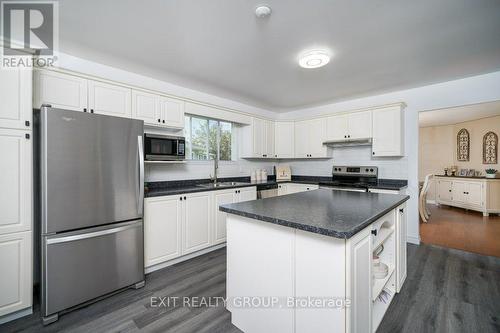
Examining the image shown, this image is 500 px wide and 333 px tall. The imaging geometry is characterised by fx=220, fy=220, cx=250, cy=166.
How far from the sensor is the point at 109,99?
97.2 inches

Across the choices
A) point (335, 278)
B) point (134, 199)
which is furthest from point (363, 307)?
point (134, 199)

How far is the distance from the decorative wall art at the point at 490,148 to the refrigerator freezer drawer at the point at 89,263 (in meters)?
8.33

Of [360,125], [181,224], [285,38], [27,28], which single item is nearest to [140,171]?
[181,224]

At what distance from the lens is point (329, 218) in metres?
1.34

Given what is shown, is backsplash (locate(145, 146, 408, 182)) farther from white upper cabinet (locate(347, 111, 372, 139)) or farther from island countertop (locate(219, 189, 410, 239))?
island countertop (locate(219, 189, 410, 239))

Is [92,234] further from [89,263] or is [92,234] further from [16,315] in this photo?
[16,315]

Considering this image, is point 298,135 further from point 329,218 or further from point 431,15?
point 329,218

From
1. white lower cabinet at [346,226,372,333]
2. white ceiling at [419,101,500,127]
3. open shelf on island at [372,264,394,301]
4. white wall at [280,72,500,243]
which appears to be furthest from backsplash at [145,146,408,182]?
white lower cabinet at [346,226,372,333]

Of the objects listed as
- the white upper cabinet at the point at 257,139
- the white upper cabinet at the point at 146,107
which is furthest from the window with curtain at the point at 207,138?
the white upper cabinet at the point at 146,107

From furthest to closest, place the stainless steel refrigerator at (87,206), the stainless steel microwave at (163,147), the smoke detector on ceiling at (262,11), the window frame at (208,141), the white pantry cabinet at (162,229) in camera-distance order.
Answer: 1. the window frame at (208,141)
2. the stainless steel microwave at (163,147)
3. the white pantry cabinet at (162,229)
4. the stainless steel refrigerator at (87,206)
5. the smoke detector on ceiling at (262,11)

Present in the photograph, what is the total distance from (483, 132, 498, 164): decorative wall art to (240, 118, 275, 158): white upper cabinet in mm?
5964

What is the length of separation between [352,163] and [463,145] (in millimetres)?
4769

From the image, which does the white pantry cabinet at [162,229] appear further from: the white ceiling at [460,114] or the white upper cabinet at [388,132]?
the white ceiling at [460,114]

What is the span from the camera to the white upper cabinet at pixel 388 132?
3.52 metres
